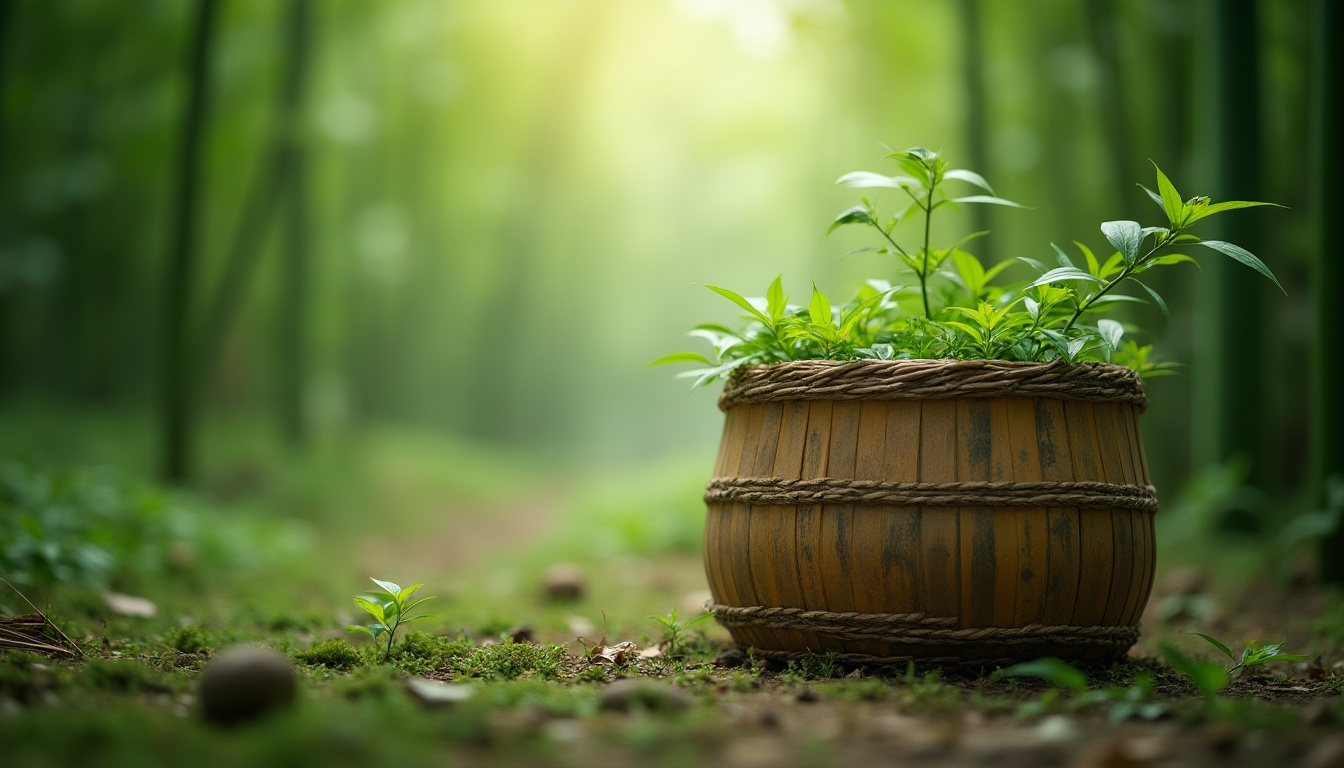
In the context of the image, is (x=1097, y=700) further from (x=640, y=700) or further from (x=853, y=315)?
(x=853, y=315)

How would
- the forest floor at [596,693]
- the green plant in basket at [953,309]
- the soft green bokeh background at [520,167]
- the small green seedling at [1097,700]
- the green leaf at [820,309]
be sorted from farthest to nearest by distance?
1. the soft green bokeh background at [520,167]
2. the green leaf at [820,309]
3. the green plant in basket at [953,309]
4. the small green seedling at [1097,700]
5. the forest floor at [596,693]

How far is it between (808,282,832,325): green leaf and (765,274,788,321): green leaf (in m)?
0.09

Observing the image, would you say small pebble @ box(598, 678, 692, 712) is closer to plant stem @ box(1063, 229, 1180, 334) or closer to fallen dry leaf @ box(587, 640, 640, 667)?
fallen dry leaf @ box(587, 640, 640, 667)

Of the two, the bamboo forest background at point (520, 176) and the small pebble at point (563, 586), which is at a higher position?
the bamboo forest background at point (520, 176)

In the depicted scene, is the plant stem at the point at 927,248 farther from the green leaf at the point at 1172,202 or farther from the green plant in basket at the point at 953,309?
the green leaf at the point at 1172,202

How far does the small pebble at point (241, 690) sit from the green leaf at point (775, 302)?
5.22 feet

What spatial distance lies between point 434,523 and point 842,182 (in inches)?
351

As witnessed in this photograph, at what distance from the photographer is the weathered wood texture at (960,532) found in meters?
2.30

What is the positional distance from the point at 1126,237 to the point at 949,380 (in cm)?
60

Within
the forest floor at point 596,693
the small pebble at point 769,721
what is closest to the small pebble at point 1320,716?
the forest floor at point 596,693

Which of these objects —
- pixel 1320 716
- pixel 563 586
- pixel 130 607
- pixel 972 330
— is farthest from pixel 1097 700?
pixel 130 607

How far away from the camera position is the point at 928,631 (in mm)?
2324

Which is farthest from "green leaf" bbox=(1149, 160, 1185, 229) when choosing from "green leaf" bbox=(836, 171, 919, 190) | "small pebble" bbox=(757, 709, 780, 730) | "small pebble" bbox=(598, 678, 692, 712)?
"small pebble" bbox=(598, 678, 692, 712)

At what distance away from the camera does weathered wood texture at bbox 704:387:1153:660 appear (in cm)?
230
